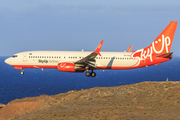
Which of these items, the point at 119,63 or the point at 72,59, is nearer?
the point at 119,63

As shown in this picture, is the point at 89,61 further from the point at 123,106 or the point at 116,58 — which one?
the point at 123,106

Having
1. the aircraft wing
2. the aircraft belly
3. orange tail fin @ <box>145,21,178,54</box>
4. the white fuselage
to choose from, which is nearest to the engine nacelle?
the aircraft wing

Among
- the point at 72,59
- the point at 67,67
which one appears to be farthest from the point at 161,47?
the point at 67,67

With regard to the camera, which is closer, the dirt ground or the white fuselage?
the dirt ground

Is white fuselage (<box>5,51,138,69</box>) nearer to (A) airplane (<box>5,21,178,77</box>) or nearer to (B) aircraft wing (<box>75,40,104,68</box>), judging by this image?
(A) airplane (<box>5,21,178,77</box>)

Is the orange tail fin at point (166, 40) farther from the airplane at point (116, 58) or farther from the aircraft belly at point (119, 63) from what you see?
the aircraft belly at point (119, 63)

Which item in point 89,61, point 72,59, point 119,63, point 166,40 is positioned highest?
point 166,40

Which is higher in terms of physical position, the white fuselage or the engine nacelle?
the white fuselage

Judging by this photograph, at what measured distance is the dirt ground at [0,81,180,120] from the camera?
35594 millimetres

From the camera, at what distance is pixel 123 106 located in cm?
4103

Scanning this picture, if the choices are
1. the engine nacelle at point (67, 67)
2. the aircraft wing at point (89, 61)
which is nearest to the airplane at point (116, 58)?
the aircraft wing at point (89, 61)

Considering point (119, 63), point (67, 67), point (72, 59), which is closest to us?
point (67, 67)

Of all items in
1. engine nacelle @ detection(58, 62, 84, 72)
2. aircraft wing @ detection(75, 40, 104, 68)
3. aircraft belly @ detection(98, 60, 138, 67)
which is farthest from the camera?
aircraft belly @ detection(98, 60, 138, 67)

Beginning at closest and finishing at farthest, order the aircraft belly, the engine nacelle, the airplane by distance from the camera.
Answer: the engine nacelle → the airplane → the aircraft belly
